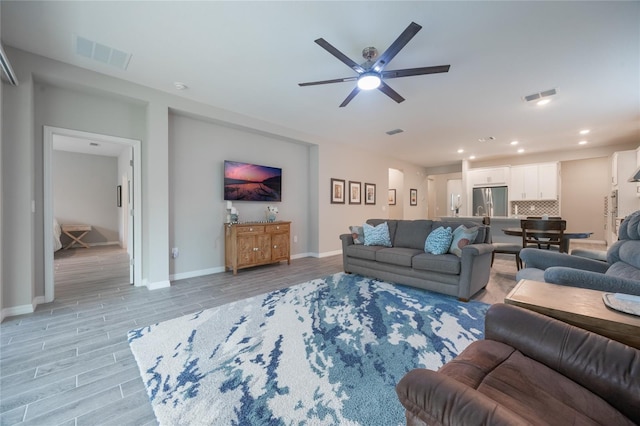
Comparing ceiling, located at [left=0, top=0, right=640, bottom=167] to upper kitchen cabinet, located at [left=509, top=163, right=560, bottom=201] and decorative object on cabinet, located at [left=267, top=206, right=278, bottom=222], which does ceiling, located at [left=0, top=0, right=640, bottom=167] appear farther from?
upper kitchen cabinet, located at [left=509, top=163, right=560, bottom=201]

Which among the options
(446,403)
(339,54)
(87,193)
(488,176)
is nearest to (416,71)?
(339,54)

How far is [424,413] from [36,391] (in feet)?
7.52

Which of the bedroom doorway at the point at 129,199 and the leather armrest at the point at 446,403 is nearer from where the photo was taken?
the leather armrest at the point at 446,403

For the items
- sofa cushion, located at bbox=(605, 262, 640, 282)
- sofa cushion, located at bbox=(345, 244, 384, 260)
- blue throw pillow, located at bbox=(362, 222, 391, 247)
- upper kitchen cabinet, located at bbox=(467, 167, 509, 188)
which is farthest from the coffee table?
upper kitchen cabinet, located at bbox=(467, 167, 509, 188)

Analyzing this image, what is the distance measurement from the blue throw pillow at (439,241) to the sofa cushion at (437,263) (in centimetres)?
9

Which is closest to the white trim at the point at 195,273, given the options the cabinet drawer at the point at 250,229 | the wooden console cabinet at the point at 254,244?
the wooden console cabinet at the point at 254,244

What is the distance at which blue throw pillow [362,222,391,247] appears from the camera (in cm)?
400

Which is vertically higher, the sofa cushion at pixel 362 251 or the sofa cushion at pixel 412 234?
the sofa cushion at pixel 412 234

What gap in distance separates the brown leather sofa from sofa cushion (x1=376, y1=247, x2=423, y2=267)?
2185 mm

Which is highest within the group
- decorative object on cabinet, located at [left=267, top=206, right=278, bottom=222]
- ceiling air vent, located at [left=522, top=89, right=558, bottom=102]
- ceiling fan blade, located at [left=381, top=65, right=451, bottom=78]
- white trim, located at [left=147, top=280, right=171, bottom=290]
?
ceiling air vent, located at [left=522, top=89, right=558, bottom=102]

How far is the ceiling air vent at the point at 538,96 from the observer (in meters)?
3.45

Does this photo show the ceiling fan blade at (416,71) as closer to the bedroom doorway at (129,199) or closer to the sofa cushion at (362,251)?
the sofa cushion at (362,251)

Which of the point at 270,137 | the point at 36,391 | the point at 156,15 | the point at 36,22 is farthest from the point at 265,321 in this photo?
the point at 270,137

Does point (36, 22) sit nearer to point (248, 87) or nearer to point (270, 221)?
point (248, 87)
